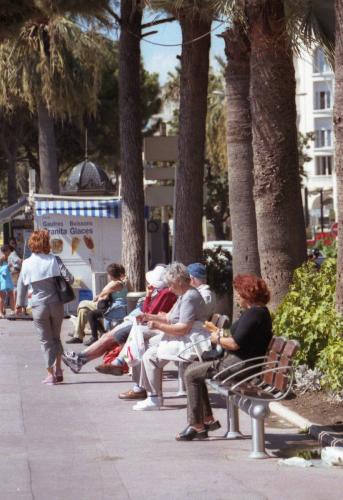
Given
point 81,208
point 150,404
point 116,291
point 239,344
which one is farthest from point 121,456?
point 81,208

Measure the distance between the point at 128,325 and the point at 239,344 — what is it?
409 centimetres

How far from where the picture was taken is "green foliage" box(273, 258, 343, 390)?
10.1 meters

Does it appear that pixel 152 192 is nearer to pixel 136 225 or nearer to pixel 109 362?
pixel 136 225

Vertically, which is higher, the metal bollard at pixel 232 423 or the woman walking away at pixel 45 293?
the woman walking away at pixel 45 293

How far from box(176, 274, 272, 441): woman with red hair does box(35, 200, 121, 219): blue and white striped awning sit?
45.3 ft

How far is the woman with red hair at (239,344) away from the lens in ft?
31.0

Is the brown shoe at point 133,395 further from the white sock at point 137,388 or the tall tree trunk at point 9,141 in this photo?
the tall tree trunk at point 9,141

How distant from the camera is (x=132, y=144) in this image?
21.5 m

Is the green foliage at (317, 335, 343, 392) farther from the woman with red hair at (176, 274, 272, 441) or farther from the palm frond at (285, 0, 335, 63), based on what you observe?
the palm frond at (285, 0, 335, 63)

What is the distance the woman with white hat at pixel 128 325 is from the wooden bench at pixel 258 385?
2.17 m

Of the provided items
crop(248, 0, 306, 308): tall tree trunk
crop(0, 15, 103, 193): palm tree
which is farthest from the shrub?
crop(0, 15, 103, 193): palm tree

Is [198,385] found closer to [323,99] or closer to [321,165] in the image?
[323,99]

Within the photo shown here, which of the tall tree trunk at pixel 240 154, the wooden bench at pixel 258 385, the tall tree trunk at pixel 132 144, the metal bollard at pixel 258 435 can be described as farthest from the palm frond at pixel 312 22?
the tall tree trunk at pixel 132 144

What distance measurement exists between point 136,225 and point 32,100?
949cm
